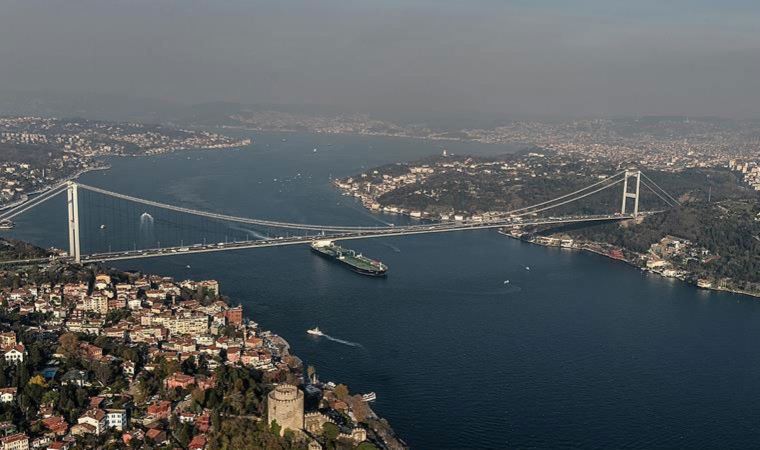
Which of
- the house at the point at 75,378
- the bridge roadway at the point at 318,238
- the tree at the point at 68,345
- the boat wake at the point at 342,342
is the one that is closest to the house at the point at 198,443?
the house at the point at 75,378

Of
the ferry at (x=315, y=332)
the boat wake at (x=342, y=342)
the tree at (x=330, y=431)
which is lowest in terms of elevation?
the boat wake at (x=342, y=342)

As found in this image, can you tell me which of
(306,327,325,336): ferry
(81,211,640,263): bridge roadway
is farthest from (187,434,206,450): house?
(81,211,640,263): bridge roadway

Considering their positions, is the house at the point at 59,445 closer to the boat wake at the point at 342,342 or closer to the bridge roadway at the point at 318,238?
the boat wake at the point at 342,342

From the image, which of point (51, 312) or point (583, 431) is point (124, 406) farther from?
point (583, 431)

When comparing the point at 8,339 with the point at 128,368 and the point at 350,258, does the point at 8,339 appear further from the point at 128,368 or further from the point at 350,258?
the point at 350,258

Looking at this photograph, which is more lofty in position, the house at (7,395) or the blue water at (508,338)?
the house at (7,395)

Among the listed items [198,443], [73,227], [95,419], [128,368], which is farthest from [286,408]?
[73,227]

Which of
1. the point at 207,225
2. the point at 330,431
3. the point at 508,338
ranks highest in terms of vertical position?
the point at 330,431
